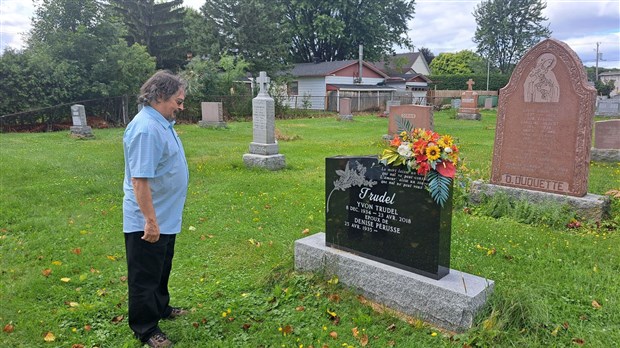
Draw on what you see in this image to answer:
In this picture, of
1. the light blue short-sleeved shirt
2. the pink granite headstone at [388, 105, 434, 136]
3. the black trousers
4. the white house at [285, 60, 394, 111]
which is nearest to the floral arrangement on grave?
the light blue short-sleeved shirt

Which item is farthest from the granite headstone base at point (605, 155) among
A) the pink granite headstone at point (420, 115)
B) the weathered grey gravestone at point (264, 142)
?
the weathered grey gravestone at point (264, 142)

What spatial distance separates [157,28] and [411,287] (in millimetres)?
35884

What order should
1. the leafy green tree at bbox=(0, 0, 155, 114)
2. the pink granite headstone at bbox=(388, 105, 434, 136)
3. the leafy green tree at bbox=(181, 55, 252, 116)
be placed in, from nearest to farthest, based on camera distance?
the pink granite headstone at bbox=(388, 105, 434, 136), the leafy green tree at bbox=(0, 0, 155, 114), the leafy green tree at bbox=(181, 55, 252, 116)

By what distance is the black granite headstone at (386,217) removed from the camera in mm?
3467

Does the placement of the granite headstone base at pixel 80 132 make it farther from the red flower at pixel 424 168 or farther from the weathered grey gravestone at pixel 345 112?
the red flower at pixel 424 168

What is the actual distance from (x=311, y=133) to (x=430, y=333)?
16.2 metres

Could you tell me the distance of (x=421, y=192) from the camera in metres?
3.46

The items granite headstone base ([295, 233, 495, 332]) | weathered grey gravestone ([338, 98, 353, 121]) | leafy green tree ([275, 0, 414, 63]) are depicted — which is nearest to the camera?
granite headstone base ([295, 233, 495, 332])

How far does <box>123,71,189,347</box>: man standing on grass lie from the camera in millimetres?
2936

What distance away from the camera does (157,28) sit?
3494 centimetres

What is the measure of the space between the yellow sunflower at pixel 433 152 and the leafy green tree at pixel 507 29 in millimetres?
71891

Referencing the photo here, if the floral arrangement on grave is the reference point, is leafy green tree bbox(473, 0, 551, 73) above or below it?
above

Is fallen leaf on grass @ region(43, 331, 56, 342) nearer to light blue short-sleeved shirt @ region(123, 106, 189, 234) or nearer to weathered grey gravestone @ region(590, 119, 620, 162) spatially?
light blue short-sleeved shirt @ region(123, 106, 189, 234)

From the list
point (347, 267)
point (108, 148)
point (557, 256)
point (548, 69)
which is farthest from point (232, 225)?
point (108, 148)
